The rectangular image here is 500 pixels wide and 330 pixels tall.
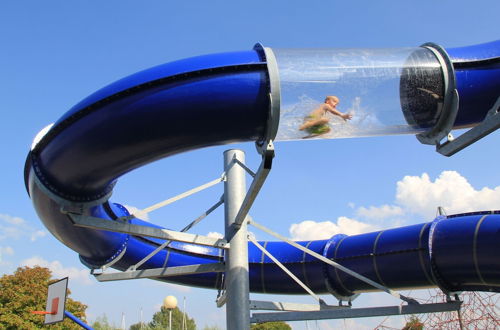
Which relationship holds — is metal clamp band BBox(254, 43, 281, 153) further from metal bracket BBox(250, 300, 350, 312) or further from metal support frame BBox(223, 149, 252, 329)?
metal bracket BBox(250, 300, 350, 312)

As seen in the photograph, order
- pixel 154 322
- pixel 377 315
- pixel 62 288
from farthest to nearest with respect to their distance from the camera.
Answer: pixel 154 322
pixel 377 315
pixel 62 288

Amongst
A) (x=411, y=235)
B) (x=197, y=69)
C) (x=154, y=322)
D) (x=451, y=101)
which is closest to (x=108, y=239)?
(x=197, y=69)

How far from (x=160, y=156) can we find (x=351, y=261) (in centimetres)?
537

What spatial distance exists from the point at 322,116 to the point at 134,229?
354cm

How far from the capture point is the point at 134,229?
776cm

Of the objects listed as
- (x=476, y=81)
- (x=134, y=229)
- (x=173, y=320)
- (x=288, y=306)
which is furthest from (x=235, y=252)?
(x=173, y=320)

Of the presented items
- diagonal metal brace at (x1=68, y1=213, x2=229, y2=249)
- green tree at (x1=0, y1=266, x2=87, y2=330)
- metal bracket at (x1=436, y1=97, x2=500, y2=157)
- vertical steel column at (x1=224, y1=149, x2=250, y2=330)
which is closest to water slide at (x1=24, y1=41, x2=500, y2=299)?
metal bracket at (x1=436, y1=97, x2=500, y2=157)

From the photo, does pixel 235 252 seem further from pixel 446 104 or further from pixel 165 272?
pixel 446 104

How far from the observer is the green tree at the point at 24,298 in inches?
806

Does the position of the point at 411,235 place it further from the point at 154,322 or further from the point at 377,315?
the point at 154,322

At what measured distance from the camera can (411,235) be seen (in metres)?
9.55

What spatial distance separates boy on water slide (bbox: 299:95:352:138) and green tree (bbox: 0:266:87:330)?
18.3 metres

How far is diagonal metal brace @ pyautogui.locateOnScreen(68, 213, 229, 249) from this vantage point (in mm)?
Result: 7418

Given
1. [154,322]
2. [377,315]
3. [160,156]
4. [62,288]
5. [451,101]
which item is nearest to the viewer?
[451,101]
